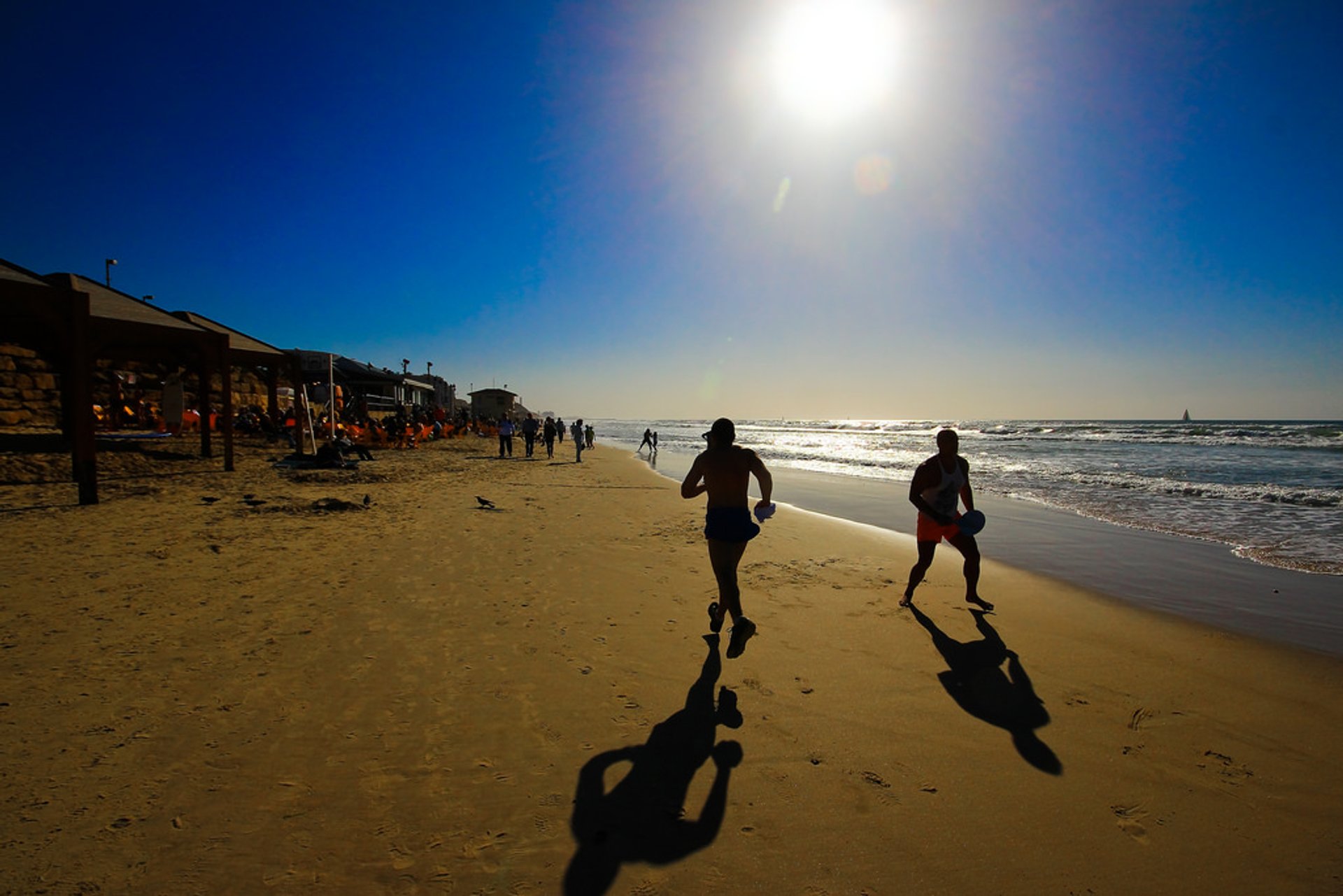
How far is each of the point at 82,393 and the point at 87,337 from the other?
1020mm

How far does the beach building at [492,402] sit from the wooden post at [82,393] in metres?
43.7

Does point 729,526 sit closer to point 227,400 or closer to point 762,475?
point 762,475

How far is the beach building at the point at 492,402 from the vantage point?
5244cm

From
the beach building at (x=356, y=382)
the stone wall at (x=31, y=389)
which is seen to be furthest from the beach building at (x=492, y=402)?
the stone wall at (x=31, y=389)

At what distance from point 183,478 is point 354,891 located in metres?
12.7

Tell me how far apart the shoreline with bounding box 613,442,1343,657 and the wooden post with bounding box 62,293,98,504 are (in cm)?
1261

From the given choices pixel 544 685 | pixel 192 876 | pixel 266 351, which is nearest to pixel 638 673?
pixel 544 685

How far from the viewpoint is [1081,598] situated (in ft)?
19.5

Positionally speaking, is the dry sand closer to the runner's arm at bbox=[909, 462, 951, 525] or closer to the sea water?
the runner's arm at bbox=[909, 462, 951, 525]

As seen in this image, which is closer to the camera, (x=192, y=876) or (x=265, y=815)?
(x=192, y=876)

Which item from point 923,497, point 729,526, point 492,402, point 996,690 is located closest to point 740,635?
point 729,526

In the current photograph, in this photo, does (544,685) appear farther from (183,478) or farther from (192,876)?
(183,478)

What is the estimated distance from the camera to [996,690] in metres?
3.75

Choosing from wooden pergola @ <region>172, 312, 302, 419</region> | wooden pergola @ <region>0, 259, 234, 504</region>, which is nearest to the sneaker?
wooden pergola @ <region>0, 259, 234, 504</region>
